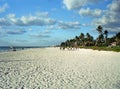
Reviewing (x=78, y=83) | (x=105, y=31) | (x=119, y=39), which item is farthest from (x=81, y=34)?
(x=78, y=83)

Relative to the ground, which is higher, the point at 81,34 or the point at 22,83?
the point at 81,34

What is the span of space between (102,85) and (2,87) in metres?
4.91

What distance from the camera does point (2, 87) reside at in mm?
9133

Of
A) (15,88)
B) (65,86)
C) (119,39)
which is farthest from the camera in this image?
(119,39)

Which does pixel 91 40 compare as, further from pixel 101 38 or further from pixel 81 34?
pixel 101 38

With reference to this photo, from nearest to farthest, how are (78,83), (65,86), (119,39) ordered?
(65,86) < (78,83) < (119,39)

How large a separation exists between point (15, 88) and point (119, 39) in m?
95.2

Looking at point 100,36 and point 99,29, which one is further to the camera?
point 100,36

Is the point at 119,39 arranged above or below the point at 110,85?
above

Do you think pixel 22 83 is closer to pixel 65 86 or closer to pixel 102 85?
pixel 65 86

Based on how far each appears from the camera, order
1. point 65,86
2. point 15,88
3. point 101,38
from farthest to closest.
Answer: point 101,38
point 65,86
point 15,88

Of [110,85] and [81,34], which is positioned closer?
[110,85]

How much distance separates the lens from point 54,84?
9.94 meters

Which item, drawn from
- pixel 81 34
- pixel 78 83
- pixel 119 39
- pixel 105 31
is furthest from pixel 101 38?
pixel 78 83
